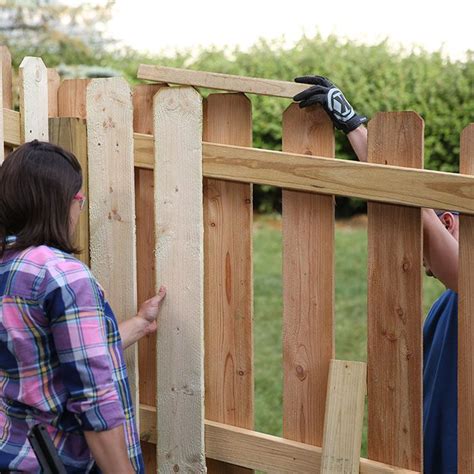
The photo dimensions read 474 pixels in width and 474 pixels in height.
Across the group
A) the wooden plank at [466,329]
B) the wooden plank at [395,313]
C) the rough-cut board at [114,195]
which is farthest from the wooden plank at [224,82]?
the wooden plank at [466,329]

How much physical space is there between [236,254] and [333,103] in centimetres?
60

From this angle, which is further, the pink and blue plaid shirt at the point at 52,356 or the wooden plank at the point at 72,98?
the wooden plank at the point at 72,98

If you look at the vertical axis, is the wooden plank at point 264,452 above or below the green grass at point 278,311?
above

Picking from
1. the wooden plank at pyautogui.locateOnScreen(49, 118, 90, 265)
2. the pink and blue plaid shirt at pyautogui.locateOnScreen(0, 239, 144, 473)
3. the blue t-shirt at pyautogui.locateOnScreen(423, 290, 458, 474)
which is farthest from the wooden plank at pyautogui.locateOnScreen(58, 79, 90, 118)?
the blue t-shirt at pyautogui.locateOnScreen(423, 290, 458, 474)

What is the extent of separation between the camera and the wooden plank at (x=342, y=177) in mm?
2496

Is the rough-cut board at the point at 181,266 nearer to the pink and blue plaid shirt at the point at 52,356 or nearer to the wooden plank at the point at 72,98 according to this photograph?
the wooden plank at the point at 72,98

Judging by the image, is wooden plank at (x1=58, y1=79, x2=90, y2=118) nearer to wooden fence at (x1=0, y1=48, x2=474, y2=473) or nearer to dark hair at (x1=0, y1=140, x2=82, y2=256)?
wooden fence at (x1=0, y1=48, x2=474, y2=473)

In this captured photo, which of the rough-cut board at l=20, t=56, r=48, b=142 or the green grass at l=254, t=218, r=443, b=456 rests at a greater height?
the rough-cut board at l=20, t=56, r=48, b=142

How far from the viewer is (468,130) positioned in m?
2.49

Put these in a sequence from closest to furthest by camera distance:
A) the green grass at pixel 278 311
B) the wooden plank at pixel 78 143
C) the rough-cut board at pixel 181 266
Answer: the rough-cut board at pixel 181 266 → the wooden plank at pixel 78 143 → the green grass at pixel 278 311

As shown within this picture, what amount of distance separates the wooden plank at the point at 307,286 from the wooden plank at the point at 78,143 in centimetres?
71

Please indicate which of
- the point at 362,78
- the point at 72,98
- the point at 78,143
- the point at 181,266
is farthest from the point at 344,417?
the point at 362,78

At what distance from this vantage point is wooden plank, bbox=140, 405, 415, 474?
9.16 ft

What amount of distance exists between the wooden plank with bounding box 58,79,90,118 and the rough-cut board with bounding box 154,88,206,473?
0.40 metres
